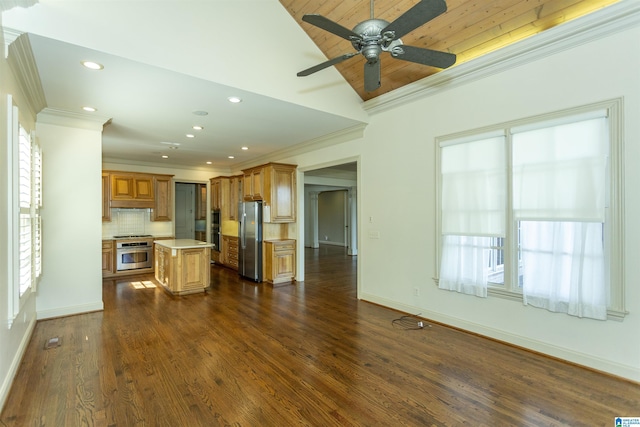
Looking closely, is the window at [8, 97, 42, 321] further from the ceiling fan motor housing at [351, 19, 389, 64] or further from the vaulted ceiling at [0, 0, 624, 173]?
the ceiling fan motor housing at [351, 19, 389, 64]

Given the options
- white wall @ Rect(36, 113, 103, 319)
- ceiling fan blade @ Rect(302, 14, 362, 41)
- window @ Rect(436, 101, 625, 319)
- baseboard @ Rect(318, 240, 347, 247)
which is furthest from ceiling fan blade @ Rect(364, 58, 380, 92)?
baseboard @ Rect(318, 240, 347, 247)

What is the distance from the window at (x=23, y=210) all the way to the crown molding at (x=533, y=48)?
13.4 ft

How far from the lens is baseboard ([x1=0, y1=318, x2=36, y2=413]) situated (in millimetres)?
2238

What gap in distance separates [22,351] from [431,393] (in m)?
3.78

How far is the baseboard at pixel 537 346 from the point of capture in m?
2.58

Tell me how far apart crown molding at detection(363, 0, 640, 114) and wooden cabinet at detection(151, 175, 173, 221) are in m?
5.89

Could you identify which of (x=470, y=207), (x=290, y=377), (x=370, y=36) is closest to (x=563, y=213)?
(x=470, y=207)

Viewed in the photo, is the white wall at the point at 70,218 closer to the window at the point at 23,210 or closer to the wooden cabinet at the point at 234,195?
the window at the point at 23,210

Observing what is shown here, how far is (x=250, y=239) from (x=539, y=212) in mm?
5010

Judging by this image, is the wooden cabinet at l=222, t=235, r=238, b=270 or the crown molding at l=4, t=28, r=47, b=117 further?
the wooden cabinet at l=222, t=235, r=238, b=270

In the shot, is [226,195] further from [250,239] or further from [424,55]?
[424,55]

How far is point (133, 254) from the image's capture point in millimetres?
6926

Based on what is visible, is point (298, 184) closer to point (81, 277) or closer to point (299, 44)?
point (299, 44)

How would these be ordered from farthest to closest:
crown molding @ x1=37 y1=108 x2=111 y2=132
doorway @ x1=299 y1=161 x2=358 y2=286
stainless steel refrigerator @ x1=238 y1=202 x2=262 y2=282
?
doorway @ x1=299 y1=161 x2=358 y2=286 → stainless steel refrigerator @ x1=238 y1=202 x2=262 y2=282 → crown molding @ x1=37 y1=108 x2=111 y2=132
